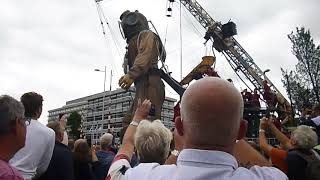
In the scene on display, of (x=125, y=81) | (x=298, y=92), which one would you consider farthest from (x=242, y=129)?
(x=298, y=92)

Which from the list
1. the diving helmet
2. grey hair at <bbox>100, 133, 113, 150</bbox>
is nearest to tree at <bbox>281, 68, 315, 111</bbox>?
the diving helmet

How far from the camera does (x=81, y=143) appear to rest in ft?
16.6

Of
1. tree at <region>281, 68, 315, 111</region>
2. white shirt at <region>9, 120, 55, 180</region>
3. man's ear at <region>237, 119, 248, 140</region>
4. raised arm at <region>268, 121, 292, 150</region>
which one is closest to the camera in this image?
man's ear at <region>237, 119, 248, 140</region>

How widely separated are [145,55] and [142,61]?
0.17 metres

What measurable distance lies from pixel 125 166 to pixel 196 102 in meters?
0.56

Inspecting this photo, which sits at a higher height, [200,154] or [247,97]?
[247,97]

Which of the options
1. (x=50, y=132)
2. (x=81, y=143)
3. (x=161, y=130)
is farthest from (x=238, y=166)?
(x=81, y=143)

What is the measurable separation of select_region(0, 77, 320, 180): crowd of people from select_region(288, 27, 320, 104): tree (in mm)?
29529

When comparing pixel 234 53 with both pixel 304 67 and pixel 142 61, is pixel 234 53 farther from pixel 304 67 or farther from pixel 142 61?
pixel 142 61

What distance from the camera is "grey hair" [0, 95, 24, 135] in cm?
251

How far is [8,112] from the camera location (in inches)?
101

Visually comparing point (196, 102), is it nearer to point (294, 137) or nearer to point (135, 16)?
point (294, 137)

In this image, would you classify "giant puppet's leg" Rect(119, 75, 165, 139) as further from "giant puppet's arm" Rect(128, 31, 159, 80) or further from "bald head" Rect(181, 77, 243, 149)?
"bald head" Rect(181, 77, 243, 149)

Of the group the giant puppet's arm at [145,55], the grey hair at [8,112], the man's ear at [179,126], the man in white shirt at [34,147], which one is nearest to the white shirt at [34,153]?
the man in white shirt at [34,147]
